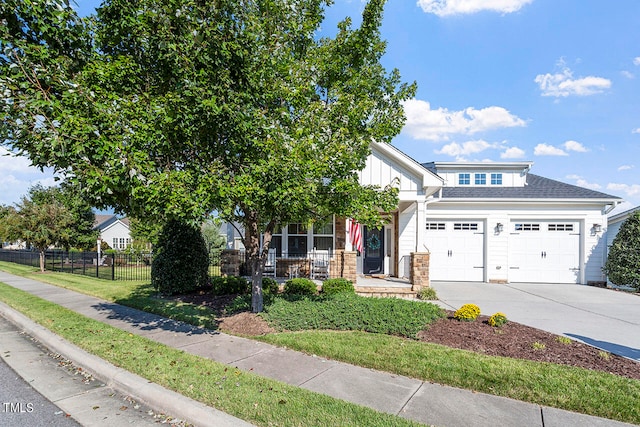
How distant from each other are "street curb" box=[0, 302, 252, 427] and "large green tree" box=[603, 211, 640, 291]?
15.1 meters

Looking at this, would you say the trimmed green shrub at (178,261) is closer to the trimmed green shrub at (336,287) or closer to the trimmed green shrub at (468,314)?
the trimmed green shrub at (336,287)

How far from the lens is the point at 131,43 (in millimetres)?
5492

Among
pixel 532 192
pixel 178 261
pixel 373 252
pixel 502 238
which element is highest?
pixel 532 192

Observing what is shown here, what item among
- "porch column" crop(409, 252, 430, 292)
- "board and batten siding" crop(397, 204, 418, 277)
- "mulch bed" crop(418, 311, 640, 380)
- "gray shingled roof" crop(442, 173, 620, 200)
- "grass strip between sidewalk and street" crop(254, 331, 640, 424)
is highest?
"gray shingled roof" crop(442, 173, 620, 200)

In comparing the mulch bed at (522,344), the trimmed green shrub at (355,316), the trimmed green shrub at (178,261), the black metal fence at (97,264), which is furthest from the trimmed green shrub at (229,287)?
the black metal fence at (97,264)

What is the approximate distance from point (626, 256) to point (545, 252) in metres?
2.51

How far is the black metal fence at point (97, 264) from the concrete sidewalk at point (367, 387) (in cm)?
1035

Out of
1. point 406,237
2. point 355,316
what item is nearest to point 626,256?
point 406,237

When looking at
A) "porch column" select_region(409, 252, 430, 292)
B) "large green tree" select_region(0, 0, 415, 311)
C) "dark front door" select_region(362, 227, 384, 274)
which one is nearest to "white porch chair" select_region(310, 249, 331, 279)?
"dark front door" select_region(362, 227, 384, 274)

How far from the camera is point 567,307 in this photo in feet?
29.6

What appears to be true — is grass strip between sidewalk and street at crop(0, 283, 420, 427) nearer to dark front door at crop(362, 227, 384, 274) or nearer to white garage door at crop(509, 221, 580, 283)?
dark front door at crop(362, 227, 384, 274)

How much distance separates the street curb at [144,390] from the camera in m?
3.31

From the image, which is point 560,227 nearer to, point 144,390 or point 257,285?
point 257,285

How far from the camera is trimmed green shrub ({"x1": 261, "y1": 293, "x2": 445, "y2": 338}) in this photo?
624 cm
